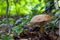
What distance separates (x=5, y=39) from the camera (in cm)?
158

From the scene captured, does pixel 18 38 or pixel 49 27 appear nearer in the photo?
pixel 18 38

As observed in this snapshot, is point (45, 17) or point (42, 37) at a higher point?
point (45, 17)

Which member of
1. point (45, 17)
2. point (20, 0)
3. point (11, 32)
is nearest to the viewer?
point (45, 17)

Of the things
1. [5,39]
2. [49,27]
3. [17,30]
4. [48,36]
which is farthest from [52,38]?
[5,39]

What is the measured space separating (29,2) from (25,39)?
169 cm

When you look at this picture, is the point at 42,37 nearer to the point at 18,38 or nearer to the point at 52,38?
the point at 52,38

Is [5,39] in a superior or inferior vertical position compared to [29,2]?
inferior

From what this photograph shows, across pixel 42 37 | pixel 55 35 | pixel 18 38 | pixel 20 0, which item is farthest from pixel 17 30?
pixel 20 0

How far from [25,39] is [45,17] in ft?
1.11

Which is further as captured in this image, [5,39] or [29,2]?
[29,2]

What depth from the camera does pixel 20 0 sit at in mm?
3270

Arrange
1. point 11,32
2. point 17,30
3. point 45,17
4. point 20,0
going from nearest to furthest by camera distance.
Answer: point 45,17, point 17,30, point 11,32, point 20,0

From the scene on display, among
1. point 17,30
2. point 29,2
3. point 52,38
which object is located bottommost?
point 52,38

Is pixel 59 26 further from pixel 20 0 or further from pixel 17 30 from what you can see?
pixel 20 0
